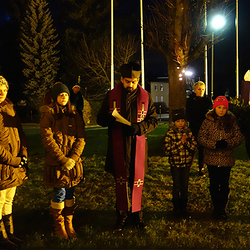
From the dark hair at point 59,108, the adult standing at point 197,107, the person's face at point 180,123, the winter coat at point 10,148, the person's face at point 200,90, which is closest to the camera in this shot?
the winter coat at point 10,148

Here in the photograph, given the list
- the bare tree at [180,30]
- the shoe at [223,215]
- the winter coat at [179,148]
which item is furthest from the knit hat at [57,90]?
the bare tree at [180,30]

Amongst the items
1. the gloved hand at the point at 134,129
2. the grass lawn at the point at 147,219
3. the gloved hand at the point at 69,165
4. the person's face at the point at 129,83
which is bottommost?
the grass lawn at the point at 147,219

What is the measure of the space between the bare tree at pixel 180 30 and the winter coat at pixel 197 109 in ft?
8.25

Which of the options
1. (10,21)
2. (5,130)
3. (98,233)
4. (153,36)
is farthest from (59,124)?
(10,21)

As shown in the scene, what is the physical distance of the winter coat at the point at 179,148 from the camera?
443 cm

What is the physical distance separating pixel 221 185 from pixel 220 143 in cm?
70

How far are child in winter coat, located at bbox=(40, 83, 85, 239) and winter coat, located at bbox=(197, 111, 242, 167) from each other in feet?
6.18

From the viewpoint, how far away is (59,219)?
382 centimetres

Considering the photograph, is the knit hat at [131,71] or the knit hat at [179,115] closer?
the knit hat at [131,71]

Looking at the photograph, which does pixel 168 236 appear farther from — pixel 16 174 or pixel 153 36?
pixel 153 36

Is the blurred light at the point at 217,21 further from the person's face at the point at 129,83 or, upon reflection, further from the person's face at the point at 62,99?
the person's face at the point at 62,99

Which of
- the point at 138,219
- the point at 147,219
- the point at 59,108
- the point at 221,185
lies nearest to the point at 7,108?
the point at 59,108

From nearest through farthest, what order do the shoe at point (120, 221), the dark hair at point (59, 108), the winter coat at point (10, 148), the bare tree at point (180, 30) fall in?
the winter coat at point (10, 148) < the dark hair at point (59, 108) < the shoe at point (120, 221) < the bare tree at point (180, 30)

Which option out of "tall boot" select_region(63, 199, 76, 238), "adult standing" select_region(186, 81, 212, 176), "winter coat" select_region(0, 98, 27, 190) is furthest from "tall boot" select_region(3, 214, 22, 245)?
"adult standing" select_region(186, 81, 212, 176)
